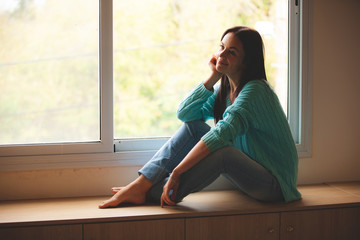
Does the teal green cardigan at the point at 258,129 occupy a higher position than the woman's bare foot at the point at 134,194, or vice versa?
the teal green cardigan at the point at 258,129

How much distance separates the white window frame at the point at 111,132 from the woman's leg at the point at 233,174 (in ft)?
1.42

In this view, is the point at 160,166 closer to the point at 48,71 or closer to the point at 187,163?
the point at 187,163

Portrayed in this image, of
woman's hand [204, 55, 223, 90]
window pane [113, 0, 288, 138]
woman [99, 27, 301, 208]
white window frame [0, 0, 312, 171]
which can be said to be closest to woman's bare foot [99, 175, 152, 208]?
woman [99, 27, 301, 208]

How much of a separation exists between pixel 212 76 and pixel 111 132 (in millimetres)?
609

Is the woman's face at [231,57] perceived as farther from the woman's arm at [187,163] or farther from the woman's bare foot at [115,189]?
the woman's bare foot at [115,189]

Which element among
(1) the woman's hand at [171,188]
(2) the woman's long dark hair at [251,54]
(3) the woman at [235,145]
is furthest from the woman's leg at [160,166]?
(2) the woman's long dark hair at [251,54]

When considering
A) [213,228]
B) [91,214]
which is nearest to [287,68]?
[213,228]

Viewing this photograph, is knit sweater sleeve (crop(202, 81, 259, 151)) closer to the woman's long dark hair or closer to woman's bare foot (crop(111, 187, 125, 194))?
the woman's long dark hair

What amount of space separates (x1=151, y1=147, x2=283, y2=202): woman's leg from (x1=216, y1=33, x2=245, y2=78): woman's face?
388mm

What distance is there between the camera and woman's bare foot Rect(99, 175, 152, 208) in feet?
6.91

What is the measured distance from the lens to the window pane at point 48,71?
7.21 ft

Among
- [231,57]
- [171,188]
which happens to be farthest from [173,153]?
Result: [231,57]

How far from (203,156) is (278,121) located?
0.39 m

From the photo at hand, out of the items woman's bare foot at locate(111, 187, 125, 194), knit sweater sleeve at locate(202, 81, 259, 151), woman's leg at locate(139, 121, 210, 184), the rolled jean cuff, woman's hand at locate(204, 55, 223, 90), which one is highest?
woman's hand at locate(204, 55, 223, 90)
